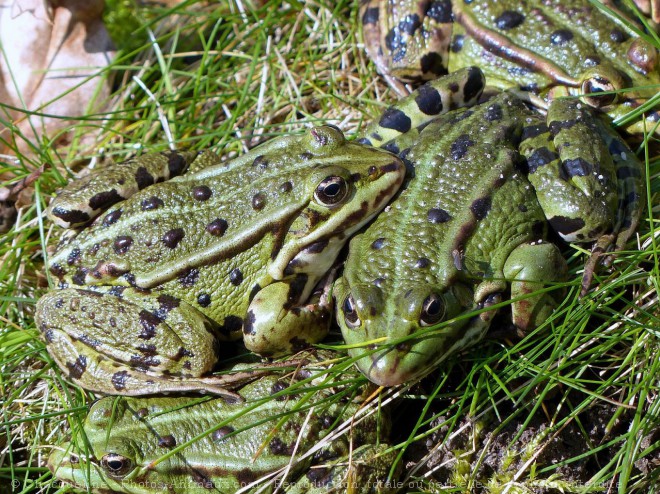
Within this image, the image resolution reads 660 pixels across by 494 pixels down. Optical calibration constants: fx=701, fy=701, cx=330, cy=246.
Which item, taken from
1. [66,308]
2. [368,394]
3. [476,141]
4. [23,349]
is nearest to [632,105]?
[476,141]

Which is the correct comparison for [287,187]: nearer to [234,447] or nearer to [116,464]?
[234,447]

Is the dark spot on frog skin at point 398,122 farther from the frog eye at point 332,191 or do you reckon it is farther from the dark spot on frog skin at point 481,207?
the dark spot on frog skin at point 481,207

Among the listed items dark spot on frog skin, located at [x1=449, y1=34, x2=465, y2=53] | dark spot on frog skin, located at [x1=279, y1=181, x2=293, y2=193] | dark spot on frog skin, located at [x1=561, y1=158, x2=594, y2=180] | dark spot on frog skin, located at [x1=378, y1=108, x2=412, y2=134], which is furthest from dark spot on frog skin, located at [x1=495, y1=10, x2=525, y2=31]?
dark spot on frog skin, located at [x1=279, y1=181, x2=293, y2=193]

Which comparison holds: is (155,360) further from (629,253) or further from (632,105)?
(632,105)

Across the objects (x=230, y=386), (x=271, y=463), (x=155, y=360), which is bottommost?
(x=271, y=463)

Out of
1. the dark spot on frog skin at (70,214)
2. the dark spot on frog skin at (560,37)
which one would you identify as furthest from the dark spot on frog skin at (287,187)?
the dark spot on frog skin at (560,37)

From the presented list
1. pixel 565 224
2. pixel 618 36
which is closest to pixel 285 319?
pixel 565 224
